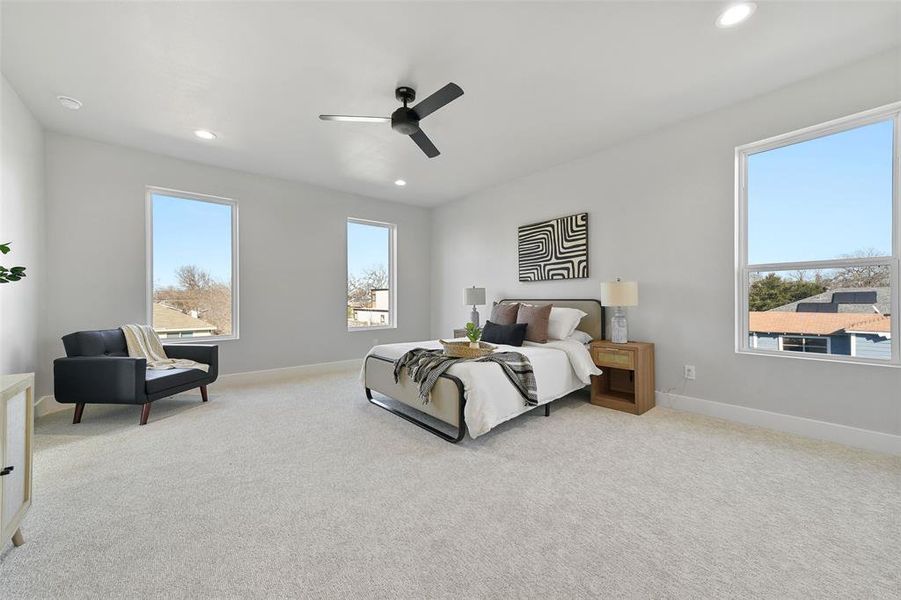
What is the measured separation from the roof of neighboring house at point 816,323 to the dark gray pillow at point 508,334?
6.47 feet

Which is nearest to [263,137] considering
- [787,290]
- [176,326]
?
[176,326]

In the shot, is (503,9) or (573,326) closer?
(503,9)

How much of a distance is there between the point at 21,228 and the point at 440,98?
3.63 m

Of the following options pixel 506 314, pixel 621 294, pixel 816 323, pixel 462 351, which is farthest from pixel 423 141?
pixel 816 323

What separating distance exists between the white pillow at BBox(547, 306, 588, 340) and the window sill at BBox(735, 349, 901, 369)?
4.59 feet

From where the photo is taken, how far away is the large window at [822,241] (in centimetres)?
248

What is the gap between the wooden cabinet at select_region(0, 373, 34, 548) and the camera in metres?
1.40

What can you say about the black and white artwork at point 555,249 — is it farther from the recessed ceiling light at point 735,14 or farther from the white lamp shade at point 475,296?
the recessed ceiling light at point 735,14

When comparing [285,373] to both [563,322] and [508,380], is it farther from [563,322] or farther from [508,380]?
[563,322]

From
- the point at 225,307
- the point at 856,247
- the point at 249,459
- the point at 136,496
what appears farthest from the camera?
the point at 225,307

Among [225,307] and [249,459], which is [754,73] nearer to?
[249,459]

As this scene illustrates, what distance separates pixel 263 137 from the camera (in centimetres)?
357

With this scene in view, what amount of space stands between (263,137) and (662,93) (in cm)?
366

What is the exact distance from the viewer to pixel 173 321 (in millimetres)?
4199
